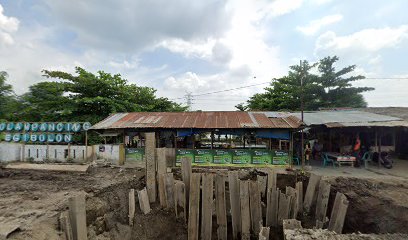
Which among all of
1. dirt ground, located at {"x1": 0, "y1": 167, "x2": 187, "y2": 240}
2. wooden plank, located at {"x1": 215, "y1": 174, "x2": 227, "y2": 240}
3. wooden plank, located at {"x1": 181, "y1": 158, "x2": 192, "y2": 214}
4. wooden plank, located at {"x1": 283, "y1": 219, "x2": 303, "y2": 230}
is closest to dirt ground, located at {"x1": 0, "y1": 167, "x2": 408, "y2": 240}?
dirt ground, located at {"x1": 0, "y1": 167, "x2": 187, "y2": 240}

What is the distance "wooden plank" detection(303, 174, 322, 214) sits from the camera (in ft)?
26.4

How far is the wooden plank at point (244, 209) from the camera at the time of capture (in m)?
6.74

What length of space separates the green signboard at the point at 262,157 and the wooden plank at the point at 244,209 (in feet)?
24.6

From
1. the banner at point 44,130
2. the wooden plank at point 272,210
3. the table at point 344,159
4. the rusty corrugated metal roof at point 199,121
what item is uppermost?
the rusty corrugated metal roof at point 199,121

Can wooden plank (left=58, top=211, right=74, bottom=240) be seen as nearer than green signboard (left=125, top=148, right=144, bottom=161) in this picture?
Yes

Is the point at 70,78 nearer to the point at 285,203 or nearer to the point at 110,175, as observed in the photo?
the point at 110,175

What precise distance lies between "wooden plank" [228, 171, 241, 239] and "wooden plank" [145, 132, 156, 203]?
233 centimetres

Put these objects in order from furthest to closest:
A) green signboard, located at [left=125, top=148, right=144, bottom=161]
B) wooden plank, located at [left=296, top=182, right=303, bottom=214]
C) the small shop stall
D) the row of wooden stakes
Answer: green signboard, located at [left=125, top=148, right=144, bottom=161], the small shop stall, wooden plank, located at [left=296, top=182, right=303, bottom=214], the row of wooden stakes

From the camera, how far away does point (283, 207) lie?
715cm

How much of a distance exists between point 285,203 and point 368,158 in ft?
34.2

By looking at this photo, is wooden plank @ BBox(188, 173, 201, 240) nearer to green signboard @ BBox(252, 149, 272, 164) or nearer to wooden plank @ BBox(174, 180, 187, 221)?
wooden plank @ BBox(174, 180, 187, 221)

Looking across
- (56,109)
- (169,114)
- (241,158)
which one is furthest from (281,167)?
(56,109)

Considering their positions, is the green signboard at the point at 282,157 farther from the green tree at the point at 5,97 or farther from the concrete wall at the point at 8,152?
the green tree at the point at 5,97

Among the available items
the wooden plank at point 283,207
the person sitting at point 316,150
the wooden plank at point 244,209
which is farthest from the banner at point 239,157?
the wooden plank at point 244,209
